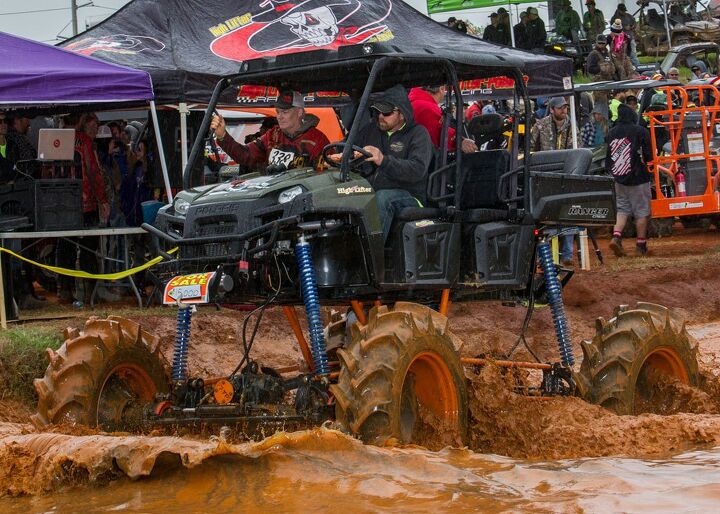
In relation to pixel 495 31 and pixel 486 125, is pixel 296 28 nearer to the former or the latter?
pixel 486 125

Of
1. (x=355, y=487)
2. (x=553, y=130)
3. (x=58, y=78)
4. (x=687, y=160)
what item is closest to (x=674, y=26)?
(x=687, y=160)

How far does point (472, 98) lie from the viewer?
52.7ft

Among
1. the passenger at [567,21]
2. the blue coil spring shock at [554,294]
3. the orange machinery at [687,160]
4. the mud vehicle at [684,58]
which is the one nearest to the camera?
the blue coil spring shock at [554,294]

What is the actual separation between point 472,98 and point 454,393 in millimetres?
9115

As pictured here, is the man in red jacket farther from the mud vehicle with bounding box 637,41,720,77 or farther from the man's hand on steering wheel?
the mud vehicle with bounding box 637,41,720,77

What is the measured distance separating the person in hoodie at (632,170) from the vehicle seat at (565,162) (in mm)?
10109

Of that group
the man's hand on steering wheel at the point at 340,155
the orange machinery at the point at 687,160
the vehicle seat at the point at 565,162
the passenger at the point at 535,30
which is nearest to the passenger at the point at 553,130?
the orange machinery at the point at 687,160

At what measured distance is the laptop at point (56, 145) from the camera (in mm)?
14227

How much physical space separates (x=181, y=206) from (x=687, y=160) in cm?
1444

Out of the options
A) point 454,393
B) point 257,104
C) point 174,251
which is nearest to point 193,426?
point 174,251

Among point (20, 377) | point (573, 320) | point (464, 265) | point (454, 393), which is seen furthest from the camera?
point (573, 320)

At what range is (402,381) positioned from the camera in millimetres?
7000

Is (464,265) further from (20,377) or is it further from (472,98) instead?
(472,98)

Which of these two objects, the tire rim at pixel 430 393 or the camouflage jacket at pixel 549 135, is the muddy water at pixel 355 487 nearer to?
the tire rim at pixel 430 393
